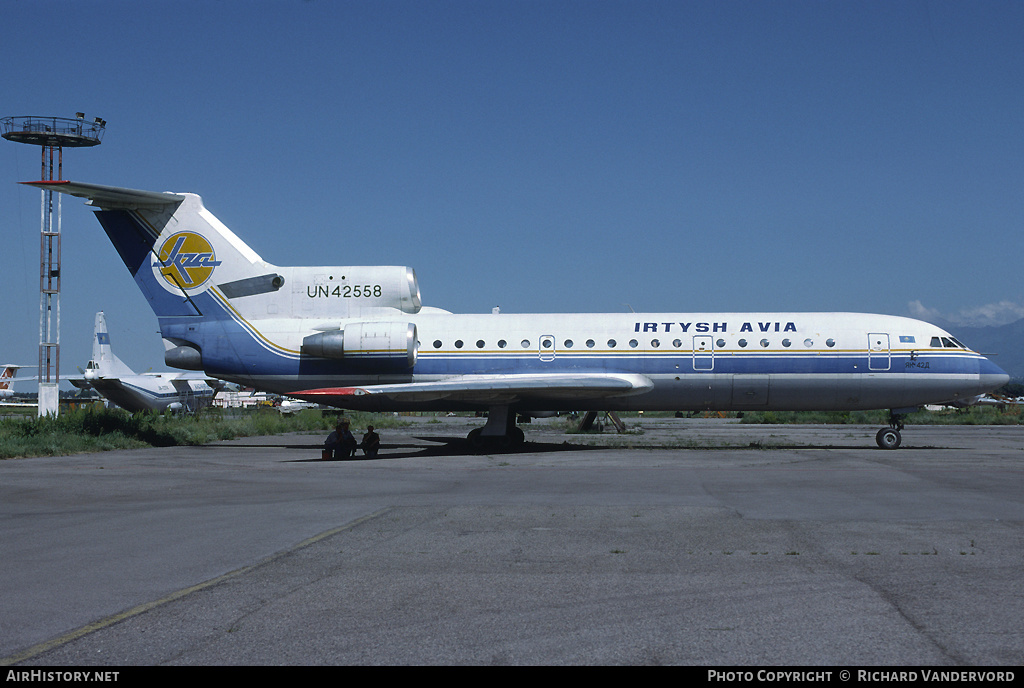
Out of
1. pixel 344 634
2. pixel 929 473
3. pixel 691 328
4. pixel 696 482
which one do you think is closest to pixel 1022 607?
pixel 344 634

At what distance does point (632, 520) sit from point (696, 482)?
4.86 metres

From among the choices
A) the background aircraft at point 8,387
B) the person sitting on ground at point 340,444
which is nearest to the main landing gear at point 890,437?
the person sitting on ground at point 340,444

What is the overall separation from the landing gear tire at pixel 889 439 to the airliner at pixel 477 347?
0.04 metres

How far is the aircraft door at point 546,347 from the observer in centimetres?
2517

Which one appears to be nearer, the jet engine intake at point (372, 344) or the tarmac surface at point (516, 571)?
the tarmac surface at point (516, 571)

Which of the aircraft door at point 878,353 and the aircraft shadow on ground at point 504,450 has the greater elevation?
the aircraft door at point 878,353

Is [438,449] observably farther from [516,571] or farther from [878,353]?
[516,571]

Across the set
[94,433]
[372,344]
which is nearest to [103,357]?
[94,433]

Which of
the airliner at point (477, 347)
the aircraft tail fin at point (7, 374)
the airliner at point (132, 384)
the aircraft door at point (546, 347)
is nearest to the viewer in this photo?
the airliner at point (477, 347)

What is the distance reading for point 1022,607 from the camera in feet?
19.8

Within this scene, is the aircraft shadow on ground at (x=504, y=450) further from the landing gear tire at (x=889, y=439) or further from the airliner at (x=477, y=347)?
the airliner at (x=477, y=347)

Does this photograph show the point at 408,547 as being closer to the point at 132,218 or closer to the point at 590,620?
the point at 590,620

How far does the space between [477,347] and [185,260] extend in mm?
9800

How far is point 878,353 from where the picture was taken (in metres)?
24.2
